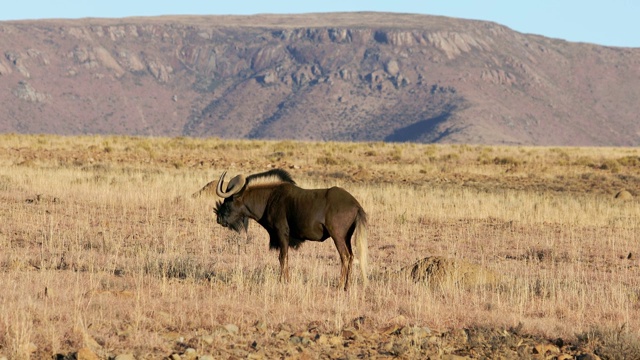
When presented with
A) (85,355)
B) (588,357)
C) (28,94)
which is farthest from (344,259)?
(28,94)

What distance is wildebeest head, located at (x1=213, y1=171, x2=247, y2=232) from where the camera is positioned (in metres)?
11.0

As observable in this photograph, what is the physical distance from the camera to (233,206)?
11070 millimetres

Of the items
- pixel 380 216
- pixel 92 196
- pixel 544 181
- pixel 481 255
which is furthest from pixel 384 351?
pixel 544 181

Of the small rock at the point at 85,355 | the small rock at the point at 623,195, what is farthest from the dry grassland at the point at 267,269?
the small rock at the point at 623,195

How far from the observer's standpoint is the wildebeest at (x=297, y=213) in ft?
34.0

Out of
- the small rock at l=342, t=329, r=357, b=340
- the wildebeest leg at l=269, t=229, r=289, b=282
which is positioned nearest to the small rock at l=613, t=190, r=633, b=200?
the wildebeest leg at l=269, t=229, r=289, b=282

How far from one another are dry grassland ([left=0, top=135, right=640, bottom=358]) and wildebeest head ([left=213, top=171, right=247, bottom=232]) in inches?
25.1

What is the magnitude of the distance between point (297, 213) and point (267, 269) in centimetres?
94

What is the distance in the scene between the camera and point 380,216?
62.3ft

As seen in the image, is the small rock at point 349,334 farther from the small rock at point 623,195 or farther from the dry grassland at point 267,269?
the small rock at point 623,195

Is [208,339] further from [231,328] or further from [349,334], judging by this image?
[349,334]

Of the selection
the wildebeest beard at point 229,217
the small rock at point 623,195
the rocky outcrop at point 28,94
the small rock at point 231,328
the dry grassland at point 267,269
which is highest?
the rocky outcrop at point 28,94

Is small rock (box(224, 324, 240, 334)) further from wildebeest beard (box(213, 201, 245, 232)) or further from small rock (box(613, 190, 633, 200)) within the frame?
small rock (box(613, 190, 633, 200))

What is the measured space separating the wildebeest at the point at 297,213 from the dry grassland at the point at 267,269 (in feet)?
1.38
